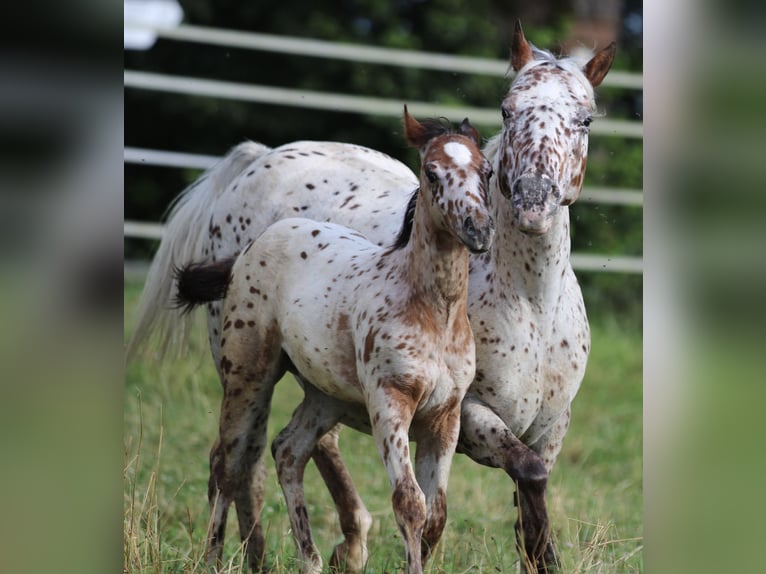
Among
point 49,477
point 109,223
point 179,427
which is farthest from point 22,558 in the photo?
point 179,427

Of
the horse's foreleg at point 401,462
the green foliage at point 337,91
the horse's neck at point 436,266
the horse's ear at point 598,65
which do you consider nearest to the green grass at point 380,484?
the horse's foreleg at point 401,462

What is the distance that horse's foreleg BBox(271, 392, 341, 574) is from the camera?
12.5ft

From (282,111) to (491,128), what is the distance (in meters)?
2.31

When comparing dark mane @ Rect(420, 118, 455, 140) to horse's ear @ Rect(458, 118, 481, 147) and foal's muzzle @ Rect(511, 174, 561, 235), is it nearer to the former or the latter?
horse's ear @ Rect(458, 118, 481, 147)

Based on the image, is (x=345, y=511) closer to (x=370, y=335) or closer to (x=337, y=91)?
(x=370, y=335)

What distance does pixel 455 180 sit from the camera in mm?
3080

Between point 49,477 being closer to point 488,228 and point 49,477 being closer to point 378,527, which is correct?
point 488,228

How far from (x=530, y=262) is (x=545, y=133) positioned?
0.55m

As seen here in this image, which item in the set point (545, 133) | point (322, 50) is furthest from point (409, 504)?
point (322, 50)

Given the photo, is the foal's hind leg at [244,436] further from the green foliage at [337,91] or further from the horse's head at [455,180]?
the green foliage at [337,91]

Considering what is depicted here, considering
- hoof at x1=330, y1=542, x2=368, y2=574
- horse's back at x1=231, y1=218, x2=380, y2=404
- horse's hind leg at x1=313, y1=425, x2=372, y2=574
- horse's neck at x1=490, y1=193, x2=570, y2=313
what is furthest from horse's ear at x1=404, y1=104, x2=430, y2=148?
hoof at x1=330, y1=542, x2=368, y2=574

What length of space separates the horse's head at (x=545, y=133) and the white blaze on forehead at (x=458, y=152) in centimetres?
22

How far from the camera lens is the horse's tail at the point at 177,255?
5.30m

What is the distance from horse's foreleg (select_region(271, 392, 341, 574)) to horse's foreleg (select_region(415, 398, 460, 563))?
0.56 metres
